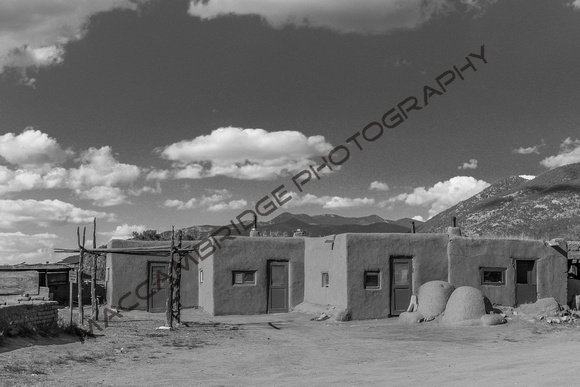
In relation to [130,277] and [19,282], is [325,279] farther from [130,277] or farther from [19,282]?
[19,282]

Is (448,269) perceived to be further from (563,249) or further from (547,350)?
(547,350)

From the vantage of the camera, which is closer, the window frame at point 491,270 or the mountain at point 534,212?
the window frame at point 491,270

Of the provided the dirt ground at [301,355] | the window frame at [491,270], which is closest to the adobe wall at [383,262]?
the dirt ground at [301,355]

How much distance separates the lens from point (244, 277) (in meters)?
28.4

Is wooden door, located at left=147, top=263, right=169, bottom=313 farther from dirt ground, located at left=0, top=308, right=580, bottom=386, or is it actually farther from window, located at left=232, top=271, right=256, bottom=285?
dirt ground, located at left=0, top=308, right=580, bottom=386

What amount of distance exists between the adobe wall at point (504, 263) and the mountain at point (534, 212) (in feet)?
102

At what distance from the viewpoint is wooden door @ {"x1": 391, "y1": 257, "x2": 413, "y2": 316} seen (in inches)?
996

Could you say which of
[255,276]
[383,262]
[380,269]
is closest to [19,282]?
[255,276]

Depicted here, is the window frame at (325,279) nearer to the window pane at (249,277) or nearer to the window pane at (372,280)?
the window pane at (372,280)

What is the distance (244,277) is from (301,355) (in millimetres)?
12277

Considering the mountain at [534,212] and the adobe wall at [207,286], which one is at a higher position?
the mountain at [534,212]

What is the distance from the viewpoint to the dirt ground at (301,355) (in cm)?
1251

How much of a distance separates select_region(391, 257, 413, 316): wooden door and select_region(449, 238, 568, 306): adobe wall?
1.84 metres

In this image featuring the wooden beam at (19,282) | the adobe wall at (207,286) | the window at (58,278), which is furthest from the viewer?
the window at (58,278)
